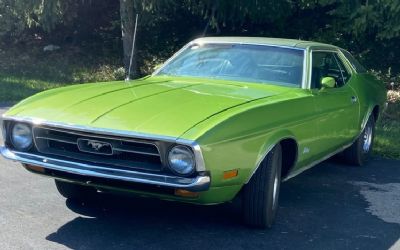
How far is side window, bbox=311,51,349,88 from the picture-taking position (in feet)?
20.9

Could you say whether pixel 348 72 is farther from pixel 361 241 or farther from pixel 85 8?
pixel 85 8

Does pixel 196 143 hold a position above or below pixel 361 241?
above

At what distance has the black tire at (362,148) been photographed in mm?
7641

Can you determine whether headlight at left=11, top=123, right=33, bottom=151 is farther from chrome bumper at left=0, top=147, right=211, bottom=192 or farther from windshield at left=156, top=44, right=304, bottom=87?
windshield at left=156, top=44, right=304, bottom=87

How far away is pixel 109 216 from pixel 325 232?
5.53 feet

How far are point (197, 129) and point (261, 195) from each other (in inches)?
33.5

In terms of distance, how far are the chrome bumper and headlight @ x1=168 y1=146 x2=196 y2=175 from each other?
0.19 ft

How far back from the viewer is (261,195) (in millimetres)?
5027

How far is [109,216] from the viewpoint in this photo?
538 centimetres

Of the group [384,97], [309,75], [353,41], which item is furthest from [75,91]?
[353,41]

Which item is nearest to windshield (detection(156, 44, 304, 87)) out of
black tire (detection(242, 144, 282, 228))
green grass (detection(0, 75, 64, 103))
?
black tire (detection(242, 144, 282, 228))

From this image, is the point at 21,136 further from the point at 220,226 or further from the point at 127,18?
the point at 127,18

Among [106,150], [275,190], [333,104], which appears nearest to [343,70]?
[333,104]

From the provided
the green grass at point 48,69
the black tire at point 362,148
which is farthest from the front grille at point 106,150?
the green grass at point 48,69
